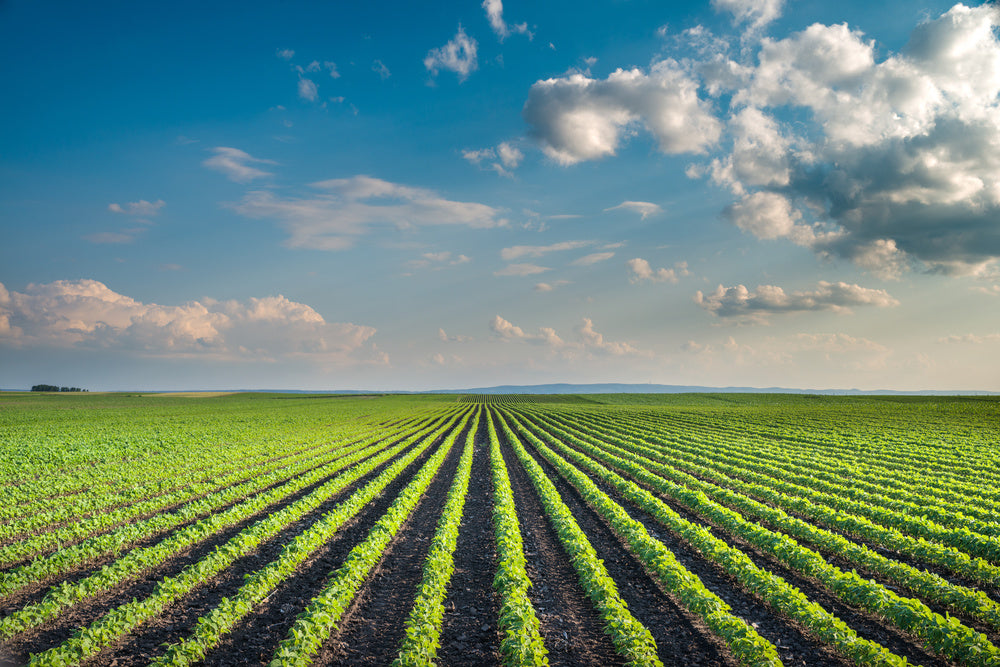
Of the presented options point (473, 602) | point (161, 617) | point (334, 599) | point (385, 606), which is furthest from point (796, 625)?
point (161, 617)

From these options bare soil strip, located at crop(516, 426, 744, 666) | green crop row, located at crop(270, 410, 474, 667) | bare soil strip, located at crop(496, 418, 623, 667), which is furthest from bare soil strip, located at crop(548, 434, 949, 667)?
green crop row, located at crop(270, 410, 474, 667)

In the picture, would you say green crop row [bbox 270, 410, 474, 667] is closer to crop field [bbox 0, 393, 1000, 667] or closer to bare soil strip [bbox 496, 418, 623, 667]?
crop field [bbox 0, 393, 1000, 667]

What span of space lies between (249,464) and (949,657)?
95.2 feet

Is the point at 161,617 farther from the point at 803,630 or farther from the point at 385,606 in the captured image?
the point at 803,630

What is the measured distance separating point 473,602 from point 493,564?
7.50 feet

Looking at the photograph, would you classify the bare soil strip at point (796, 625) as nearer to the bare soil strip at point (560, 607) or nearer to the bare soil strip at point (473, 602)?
the bare soil strip at point (560, 607)

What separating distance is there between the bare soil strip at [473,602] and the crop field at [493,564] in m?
0.06

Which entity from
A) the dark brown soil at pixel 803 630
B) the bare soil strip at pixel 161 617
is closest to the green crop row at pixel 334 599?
the bare soil strip at pixel 161 617

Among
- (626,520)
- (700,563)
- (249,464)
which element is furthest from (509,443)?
(700,563)

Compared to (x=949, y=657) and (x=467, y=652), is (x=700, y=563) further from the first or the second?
(x=467, y=652)

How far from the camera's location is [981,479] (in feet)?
76.6

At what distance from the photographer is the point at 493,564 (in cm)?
1280

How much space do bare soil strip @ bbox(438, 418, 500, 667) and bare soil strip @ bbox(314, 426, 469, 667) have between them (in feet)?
3.07

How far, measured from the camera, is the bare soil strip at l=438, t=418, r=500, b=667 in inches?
338
